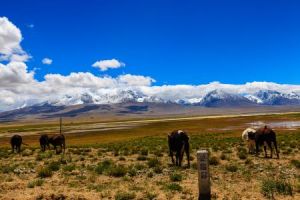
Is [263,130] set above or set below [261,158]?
above

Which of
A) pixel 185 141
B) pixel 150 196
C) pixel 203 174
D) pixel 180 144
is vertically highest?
pixel 185 141

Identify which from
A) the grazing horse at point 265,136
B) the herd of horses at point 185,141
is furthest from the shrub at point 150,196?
the grazing horse at point 265,136

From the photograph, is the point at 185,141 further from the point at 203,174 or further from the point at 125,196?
the point at 203,174

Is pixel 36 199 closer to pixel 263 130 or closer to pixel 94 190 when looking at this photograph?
pixel 94 190

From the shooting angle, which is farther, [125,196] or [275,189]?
[275,189]

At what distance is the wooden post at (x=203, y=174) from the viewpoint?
40.0 ft

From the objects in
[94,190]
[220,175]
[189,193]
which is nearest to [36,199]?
[94,190]

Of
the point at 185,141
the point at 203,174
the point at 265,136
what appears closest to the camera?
the point at 203,174

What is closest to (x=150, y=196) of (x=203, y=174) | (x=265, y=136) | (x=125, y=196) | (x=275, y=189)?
(x=125, y=196)

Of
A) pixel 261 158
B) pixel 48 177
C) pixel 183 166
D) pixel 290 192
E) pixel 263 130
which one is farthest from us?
pixel 263 130

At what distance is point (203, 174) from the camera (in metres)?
12.5

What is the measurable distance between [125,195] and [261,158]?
49.0ft

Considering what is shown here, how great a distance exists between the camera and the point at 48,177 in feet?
66.1

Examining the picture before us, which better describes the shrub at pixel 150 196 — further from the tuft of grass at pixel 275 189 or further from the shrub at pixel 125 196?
the tuft of grass at pixel 275 189
